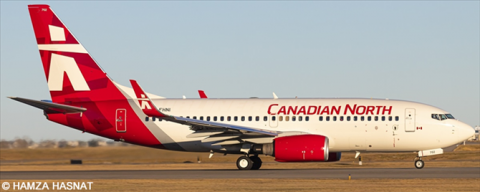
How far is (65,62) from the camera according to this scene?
124ft

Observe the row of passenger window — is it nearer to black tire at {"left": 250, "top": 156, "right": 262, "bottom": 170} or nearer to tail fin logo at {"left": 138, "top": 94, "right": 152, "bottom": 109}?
black tire at {"left": 250, "top": 156, "right": 262, "bottom": 170}

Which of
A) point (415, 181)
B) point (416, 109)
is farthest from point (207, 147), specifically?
point (415, 181)

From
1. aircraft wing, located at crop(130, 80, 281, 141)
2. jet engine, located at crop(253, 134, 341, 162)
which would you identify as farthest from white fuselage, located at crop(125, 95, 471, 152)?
jet engine, located at crop(253, 134, 341, 162)

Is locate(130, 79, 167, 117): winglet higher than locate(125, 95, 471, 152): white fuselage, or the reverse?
locate(130, 79, 167, 117): winglet

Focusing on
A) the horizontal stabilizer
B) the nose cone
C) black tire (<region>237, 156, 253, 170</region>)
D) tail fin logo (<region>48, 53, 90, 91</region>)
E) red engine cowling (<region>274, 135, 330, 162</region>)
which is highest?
tail fin logo (<region>48, 53, 90, 91</region>)

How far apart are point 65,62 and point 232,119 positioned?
10.4 metres

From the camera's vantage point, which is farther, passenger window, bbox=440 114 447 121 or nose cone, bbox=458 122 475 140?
passenger window, bbox=440 114 447 121

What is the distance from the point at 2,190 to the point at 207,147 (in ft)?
47.8

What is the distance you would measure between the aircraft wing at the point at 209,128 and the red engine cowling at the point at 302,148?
3.50 ft

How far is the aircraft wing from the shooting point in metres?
33.6

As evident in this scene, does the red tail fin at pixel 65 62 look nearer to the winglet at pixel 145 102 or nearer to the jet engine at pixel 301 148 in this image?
the winglet at pixel 145 102

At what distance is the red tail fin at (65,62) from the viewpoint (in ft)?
124

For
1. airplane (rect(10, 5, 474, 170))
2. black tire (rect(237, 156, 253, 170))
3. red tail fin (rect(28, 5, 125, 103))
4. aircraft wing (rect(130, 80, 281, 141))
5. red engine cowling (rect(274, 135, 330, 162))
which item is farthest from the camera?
red tail fin (rect(28, 5, 125, 103))

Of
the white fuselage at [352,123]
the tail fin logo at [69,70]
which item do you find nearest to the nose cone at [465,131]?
the white fuselage at [352,123]
